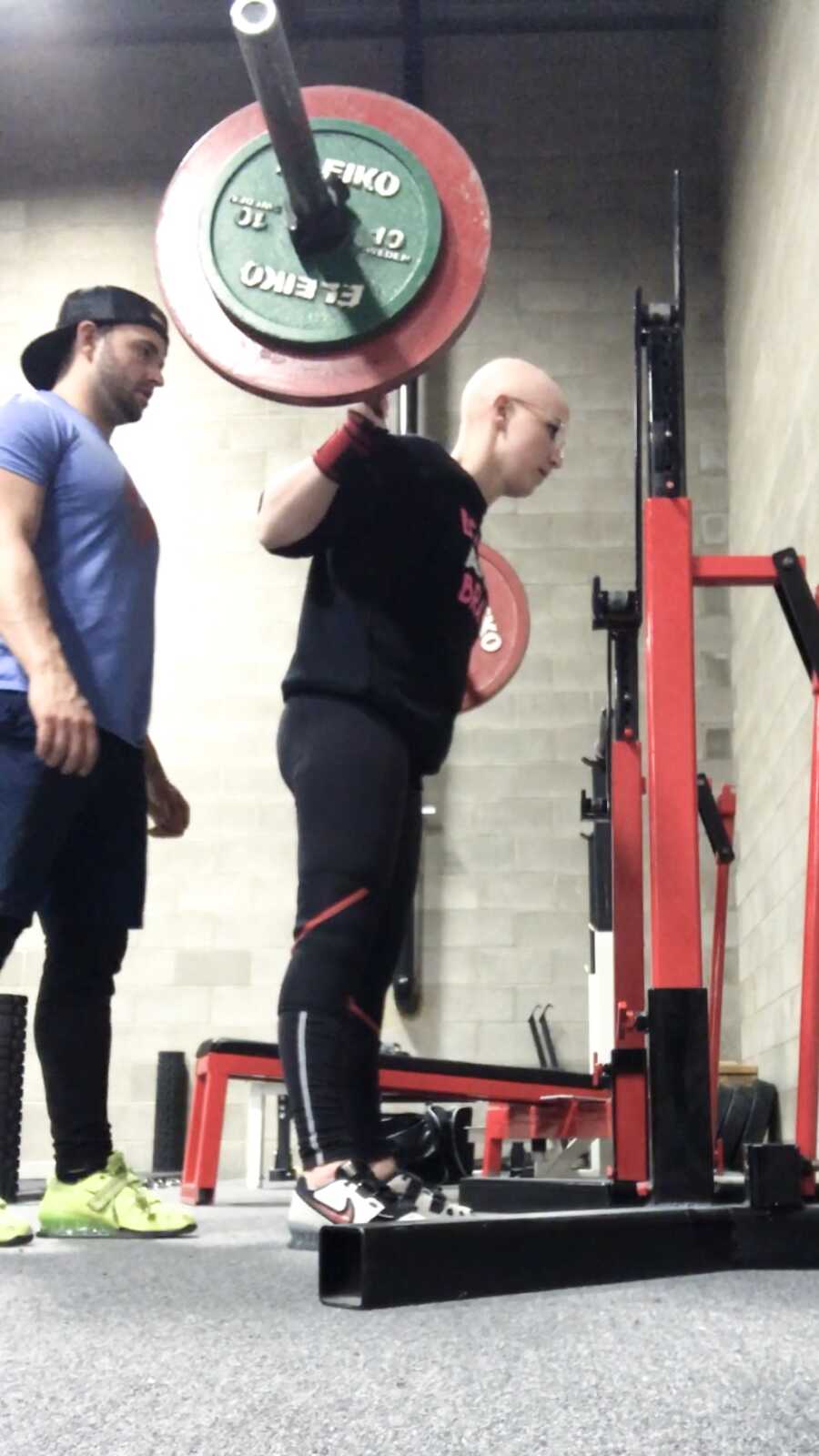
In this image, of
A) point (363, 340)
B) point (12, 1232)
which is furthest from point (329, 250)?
point (12, 1232)

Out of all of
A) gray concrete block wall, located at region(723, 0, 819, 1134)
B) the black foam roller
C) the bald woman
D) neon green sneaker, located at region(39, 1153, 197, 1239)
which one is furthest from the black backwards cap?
the black foam roller

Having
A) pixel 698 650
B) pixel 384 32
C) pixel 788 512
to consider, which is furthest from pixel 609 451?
pixel 384 32

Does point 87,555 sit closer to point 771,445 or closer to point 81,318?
point 81,318

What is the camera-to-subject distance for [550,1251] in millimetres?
1280

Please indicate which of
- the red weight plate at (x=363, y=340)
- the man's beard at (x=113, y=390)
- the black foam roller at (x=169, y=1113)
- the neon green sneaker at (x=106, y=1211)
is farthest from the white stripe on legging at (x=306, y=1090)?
the black foam roller at (x=169, y=1113)

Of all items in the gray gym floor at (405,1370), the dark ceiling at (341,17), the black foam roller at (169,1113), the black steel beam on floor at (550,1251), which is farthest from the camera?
the dark ceiling at (341,17)

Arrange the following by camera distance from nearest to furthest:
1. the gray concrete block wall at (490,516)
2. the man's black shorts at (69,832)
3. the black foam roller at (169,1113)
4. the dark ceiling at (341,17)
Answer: the man's black shorts at (69,832)
the black foam roller at (169,1113)
the gray concrete block wall at (490,516)
the dark ceiling at (341,17)

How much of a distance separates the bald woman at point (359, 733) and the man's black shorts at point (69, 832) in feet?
0.82

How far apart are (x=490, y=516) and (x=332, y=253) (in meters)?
4.03

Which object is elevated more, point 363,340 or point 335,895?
point 363,340

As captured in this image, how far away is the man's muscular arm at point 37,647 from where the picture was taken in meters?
1.53

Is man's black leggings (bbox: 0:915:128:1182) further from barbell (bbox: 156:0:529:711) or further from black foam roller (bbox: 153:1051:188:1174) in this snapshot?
black foam roller (bbox: 153:1051:188:1174)

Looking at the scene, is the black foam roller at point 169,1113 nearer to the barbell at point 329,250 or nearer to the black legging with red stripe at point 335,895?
the black legging with red stripe at point 335,895

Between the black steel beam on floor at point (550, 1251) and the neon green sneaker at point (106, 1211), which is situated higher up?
the black steel beam on floor at point (550, 1251)
